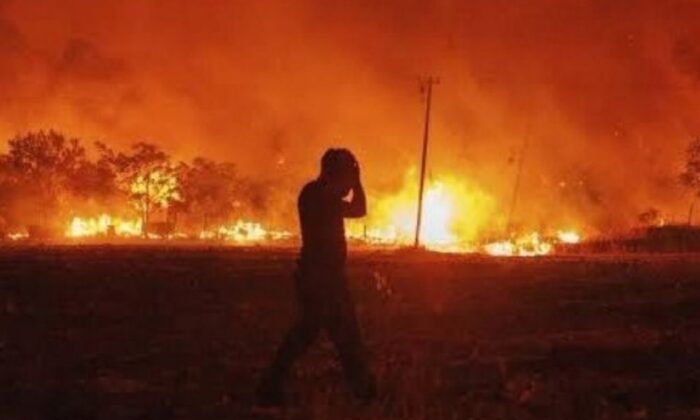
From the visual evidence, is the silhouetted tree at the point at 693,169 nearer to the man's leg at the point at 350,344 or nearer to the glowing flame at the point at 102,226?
the glowing flame at the point at 102,226

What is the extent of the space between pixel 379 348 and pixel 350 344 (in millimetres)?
3485

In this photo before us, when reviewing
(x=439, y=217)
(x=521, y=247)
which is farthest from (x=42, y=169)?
(x=521, y=247)

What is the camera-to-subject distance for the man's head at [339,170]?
9.16 metres

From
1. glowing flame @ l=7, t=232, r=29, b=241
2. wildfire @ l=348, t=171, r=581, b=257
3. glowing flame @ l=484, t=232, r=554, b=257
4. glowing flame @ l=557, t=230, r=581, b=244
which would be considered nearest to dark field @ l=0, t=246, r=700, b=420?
glowing flame @ l=484, t=232, r=554, b=257

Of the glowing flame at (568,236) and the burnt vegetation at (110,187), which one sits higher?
the burnt vegetation at (110,187)

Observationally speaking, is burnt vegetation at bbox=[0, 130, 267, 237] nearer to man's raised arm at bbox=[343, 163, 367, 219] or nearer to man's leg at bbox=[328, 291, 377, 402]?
man's raised arm at bbox=[343, 163, 367, 219]

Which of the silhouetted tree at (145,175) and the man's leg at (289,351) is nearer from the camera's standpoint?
the man's leg at (289,351)

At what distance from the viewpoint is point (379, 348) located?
12.5 m

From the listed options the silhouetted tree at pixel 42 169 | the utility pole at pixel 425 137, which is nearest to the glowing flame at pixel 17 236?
the silhouetted tree at pixel 42 169

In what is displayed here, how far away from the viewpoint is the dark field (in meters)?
9.28

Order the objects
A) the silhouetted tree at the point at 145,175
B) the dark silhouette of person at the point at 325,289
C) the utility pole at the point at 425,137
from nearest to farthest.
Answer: the dark silhouette of person at the point at 325,289, the utility pole at the point at 425,137, the silhouetted tree at the point at 145,175

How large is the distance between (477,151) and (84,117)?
2611 cm

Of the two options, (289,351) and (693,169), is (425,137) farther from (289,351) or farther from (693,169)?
(289,351)

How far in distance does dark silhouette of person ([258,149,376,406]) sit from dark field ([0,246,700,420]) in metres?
0.29
